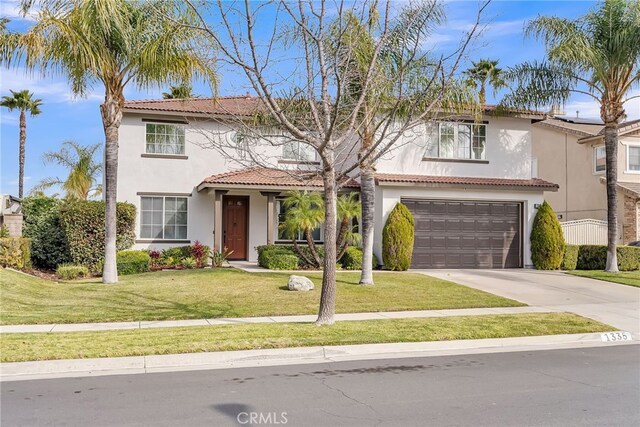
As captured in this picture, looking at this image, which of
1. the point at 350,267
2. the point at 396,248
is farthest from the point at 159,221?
the point at 396,248

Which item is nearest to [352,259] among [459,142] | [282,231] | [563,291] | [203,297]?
Answer: [282,231]

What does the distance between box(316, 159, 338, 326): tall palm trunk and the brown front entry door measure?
1234 centimetres

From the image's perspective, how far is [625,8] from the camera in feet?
64.5

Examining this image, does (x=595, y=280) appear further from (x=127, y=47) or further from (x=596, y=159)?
(x=127, y=47)

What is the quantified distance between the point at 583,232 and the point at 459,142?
6349mm

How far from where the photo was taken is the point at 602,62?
19641 millimetres

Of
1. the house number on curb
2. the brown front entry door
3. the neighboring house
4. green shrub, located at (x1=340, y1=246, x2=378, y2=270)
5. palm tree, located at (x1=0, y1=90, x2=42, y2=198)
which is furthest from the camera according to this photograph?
palm tree, located at (x1=0, y1=90, x2=42, y2=198)

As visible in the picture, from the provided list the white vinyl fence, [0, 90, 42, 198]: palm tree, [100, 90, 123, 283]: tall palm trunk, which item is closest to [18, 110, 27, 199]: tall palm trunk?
[0, 90, 42, 198]: palm tree

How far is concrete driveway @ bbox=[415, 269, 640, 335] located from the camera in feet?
43.7

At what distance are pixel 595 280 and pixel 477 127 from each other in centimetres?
719

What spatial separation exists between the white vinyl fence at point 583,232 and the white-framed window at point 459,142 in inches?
182

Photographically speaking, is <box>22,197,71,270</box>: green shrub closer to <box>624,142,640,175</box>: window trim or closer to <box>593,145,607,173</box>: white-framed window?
<box>593,145,607,173</box>: white-framed window

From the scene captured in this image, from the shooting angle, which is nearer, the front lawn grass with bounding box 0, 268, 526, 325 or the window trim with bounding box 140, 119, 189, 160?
the front lawn grass with bounding box 0, 268, 526, 325

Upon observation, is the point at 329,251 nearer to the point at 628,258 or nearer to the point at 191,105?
the point at 191,105
